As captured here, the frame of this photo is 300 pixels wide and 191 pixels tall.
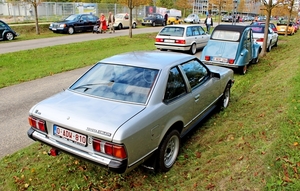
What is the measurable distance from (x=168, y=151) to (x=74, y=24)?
2162cm

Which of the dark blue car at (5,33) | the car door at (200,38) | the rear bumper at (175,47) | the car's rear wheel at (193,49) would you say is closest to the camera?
the rear bumper at (175,47)

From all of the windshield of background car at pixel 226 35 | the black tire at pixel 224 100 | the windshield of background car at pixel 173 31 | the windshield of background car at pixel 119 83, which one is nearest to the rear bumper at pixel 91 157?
the windshield of background car at pixel 119 83

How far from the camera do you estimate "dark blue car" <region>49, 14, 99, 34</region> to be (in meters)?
22.6

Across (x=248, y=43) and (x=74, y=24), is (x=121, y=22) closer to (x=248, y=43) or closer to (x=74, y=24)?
(x=74, y=24)

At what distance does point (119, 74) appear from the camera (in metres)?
3.99

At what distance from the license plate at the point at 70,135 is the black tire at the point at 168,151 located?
1042 millimetres

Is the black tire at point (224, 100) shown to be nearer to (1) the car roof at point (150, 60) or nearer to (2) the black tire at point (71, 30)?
(1) the car roof at point (150, 60)

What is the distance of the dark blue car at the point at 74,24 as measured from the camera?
2256 cm

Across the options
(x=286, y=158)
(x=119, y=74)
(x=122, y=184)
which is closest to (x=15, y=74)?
(x=119, y=74)

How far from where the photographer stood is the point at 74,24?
912 inches

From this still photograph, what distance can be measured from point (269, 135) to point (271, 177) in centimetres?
126

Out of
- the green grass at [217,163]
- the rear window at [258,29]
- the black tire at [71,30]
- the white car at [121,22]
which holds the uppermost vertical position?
the white car at [121,22]

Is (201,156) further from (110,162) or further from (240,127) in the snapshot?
(110,162)

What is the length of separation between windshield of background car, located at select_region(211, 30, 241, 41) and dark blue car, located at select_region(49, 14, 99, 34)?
15732 mm
